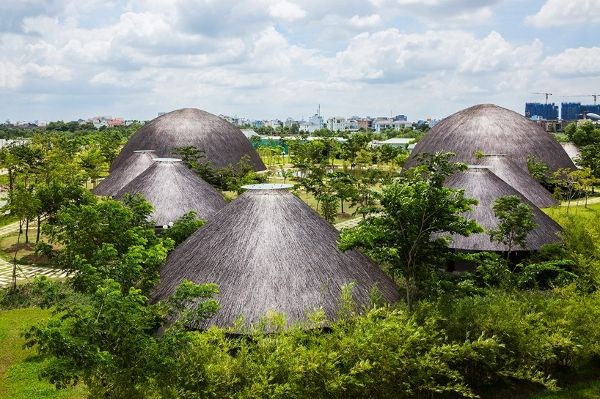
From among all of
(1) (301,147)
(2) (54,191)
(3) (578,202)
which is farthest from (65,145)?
(3) (578,202)

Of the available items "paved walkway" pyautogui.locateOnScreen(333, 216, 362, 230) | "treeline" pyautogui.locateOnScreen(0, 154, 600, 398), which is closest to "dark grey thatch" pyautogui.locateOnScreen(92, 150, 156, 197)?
"paved walkway" pyautogui.locateOnScreen(333, 216, 362, 230)

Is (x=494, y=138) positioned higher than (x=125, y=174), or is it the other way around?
(x=494, y=138)

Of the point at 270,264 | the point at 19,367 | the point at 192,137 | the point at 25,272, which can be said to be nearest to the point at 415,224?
the point at 270,264

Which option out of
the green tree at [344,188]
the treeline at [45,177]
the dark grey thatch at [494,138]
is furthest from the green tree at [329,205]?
the treeline at [45,177]

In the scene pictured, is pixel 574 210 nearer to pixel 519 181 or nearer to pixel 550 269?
pixel 519 181

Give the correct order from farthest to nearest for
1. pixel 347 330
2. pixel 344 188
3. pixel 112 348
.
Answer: pixel 344 188, pixel 347 330, pixel 112 348

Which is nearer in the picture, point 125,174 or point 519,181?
point 519,181

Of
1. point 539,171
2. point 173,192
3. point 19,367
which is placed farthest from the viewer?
point 539,171

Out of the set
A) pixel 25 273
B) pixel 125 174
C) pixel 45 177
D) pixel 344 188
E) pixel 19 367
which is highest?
pixel 125 174

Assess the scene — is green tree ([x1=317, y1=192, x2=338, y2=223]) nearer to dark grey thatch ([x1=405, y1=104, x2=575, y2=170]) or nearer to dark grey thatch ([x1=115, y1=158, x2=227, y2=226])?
dark grey thatch ([x1=115, y1=158, x2=227, y2=226])

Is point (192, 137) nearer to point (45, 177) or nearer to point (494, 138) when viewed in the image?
point (45, 177)
